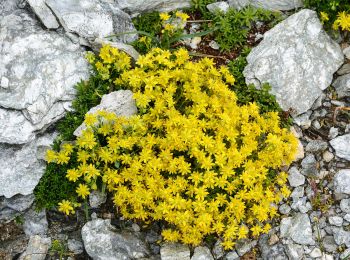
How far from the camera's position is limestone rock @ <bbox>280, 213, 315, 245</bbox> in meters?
6.54

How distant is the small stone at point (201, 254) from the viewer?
6332 millimetres

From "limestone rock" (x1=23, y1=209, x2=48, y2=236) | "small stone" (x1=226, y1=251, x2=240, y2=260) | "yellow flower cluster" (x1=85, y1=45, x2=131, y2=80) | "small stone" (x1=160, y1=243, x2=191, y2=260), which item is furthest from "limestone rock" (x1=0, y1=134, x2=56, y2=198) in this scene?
"small stone" (x1=226, y1=251, x2=240, y2=260)

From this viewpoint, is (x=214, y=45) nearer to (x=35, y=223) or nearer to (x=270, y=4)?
(x=270, y=4)

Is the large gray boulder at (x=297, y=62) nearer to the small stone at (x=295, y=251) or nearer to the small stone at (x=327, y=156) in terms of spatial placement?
the small stone at (x=327, y=156)

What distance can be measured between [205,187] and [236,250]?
966mm

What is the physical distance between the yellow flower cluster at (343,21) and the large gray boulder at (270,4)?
28.9 inches

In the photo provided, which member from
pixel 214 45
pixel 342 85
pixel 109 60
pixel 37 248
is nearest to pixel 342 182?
pixel 342 85

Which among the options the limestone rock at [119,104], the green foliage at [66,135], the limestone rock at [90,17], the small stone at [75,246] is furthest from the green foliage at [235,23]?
the small stone at [75,246]

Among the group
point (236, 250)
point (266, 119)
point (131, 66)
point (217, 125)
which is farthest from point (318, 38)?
point (236, 250)

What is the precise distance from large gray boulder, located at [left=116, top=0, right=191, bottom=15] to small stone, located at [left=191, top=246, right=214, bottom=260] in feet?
11.0

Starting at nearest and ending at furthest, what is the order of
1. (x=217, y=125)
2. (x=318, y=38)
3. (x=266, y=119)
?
(x=217, y=125)
(x=266, y=119)
(x=318, y=38)

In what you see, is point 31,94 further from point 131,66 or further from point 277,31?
point 277,31

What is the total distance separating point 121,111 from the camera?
669cm

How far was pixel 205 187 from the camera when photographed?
20.1ft
